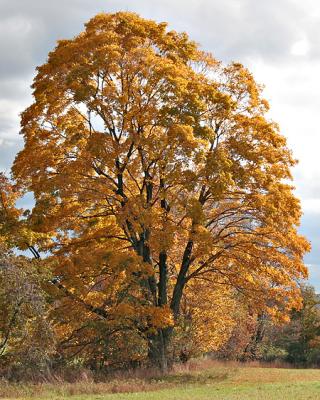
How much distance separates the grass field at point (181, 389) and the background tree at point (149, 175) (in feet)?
8.80

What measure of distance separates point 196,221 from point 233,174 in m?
Result: 2.97

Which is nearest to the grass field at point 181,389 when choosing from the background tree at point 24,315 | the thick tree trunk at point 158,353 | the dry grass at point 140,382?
the dry grass at point 140,382

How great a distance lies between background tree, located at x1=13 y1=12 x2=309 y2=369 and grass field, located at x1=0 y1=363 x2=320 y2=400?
2681 mm

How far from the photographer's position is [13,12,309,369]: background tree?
81.0 ft

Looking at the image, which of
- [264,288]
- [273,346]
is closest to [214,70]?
[264,288]

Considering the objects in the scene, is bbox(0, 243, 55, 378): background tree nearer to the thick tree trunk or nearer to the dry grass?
the dry grass

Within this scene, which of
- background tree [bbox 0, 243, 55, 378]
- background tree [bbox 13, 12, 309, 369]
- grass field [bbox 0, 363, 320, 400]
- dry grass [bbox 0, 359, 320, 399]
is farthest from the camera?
background tree [bbox 13, 12, 309, 369]

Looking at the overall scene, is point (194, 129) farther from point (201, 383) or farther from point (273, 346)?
point (273, 346)

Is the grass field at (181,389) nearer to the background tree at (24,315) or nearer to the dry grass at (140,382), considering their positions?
the dry grass at (140,382)

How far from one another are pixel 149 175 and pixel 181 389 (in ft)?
32.3

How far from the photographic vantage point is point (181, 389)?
2112 cm

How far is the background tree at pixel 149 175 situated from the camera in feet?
81.0

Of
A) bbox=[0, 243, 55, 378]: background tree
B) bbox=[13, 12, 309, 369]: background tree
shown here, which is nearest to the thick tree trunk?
bbox=[13, 12, 309, 369]: background tree

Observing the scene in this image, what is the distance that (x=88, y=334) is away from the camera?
25.6 m
